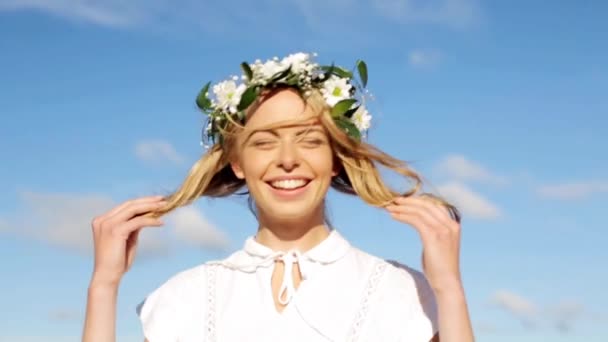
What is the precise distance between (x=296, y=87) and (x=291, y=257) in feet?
3.41

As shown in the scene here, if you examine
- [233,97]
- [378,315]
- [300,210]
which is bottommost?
[378,315]

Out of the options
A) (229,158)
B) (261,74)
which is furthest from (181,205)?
(261,74)

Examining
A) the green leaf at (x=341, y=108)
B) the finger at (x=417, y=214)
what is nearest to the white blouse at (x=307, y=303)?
the finger at (x=417, y=214)

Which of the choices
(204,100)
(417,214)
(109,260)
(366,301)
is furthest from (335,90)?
(109,260)

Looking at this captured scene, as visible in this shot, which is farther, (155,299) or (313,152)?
(155,299)

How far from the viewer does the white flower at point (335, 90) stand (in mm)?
7969

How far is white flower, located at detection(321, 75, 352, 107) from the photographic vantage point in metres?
7.97

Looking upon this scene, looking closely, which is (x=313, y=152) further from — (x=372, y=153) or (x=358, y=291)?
(x=358, y=291)

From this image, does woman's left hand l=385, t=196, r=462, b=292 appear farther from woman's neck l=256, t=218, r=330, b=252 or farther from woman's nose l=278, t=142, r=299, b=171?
woman's nose l=278, t=142, r=299, b=171

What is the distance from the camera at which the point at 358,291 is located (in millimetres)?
7922

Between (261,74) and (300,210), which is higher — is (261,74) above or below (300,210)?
above

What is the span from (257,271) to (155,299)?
747 mm

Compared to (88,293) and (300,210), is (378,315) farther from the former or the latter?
(88,293)

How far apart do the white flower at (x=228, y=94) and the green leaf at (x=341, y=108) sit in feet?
1.92
